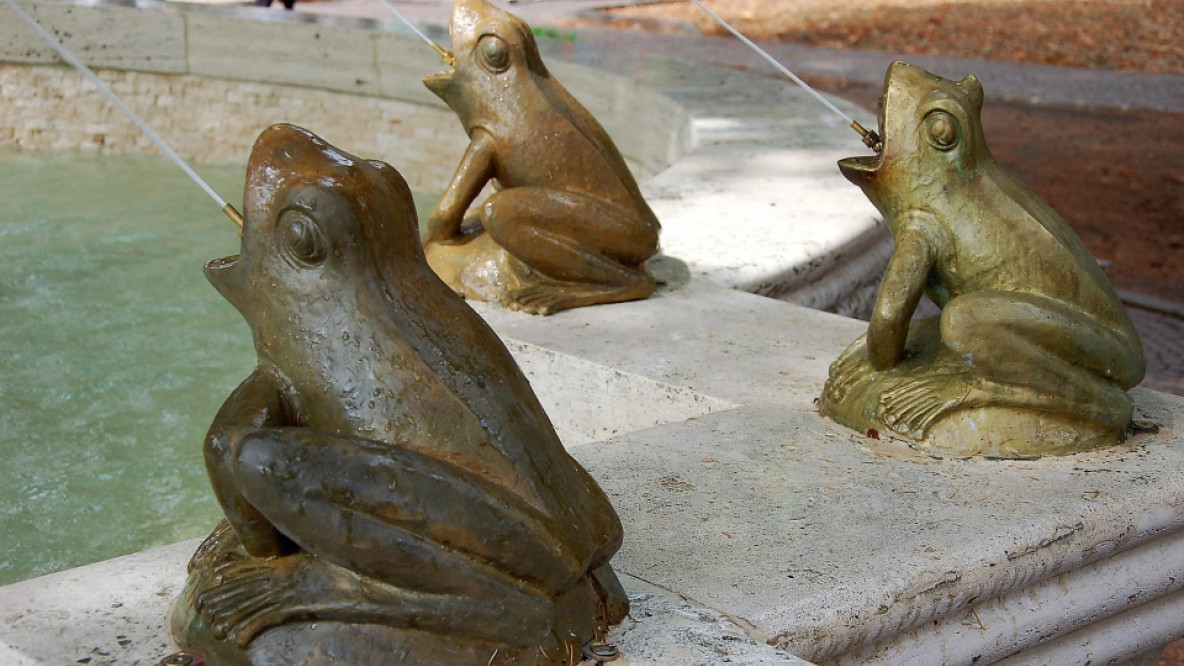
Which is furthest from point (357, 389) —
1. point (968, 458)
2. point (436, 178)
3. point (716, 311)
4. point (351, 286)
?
point (436, 178)

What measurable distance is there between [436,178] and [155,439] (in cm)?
427

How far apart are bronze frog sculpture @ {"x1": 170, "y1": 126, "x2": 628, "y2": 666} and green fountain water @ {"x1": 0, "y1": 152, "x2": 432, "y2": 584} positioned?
1.80 meters

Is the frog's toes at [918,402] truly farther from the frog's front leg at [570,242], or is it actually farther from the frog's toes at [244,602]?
the frog's toes at [244,602]

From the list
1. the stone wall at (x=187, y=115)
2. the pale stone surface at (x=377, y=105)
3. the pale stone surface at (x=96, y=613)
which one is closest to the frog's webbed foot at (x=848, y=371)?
the pale stone surface at (x=96, y=613)

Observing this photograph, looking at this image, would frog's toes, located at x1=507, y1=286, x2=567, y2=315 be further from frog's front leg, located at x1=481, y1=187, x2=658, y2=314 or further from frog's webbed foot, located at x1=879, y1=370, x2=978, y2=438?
frog's webbed foot, located at x1=879, y1=370, x2=978, y2=438

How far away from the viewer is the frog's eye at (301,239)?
2.14m

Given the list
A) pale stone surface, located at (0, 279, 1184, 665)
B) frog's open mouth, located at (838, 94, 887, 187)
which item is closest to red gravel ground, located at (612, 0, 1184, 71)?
frog's open mouth, located at (838, 94, 887, 187)

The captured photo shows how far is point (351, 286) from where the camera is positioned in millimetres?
2168

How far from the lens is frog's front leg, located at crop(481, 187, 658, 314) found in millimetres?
4234

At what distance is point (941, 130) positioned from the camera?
3.30m

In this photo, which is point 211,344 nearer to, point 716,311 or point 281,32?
point 716,311

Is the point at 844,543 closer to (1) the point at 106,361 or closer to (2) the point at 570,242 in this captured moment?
(2) the point at 570,242

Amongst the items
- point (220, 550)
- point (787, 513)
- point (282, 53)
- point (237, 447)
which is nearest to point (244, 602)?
point (220, 550)

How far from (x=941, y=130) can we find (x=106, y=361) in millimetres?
3321
